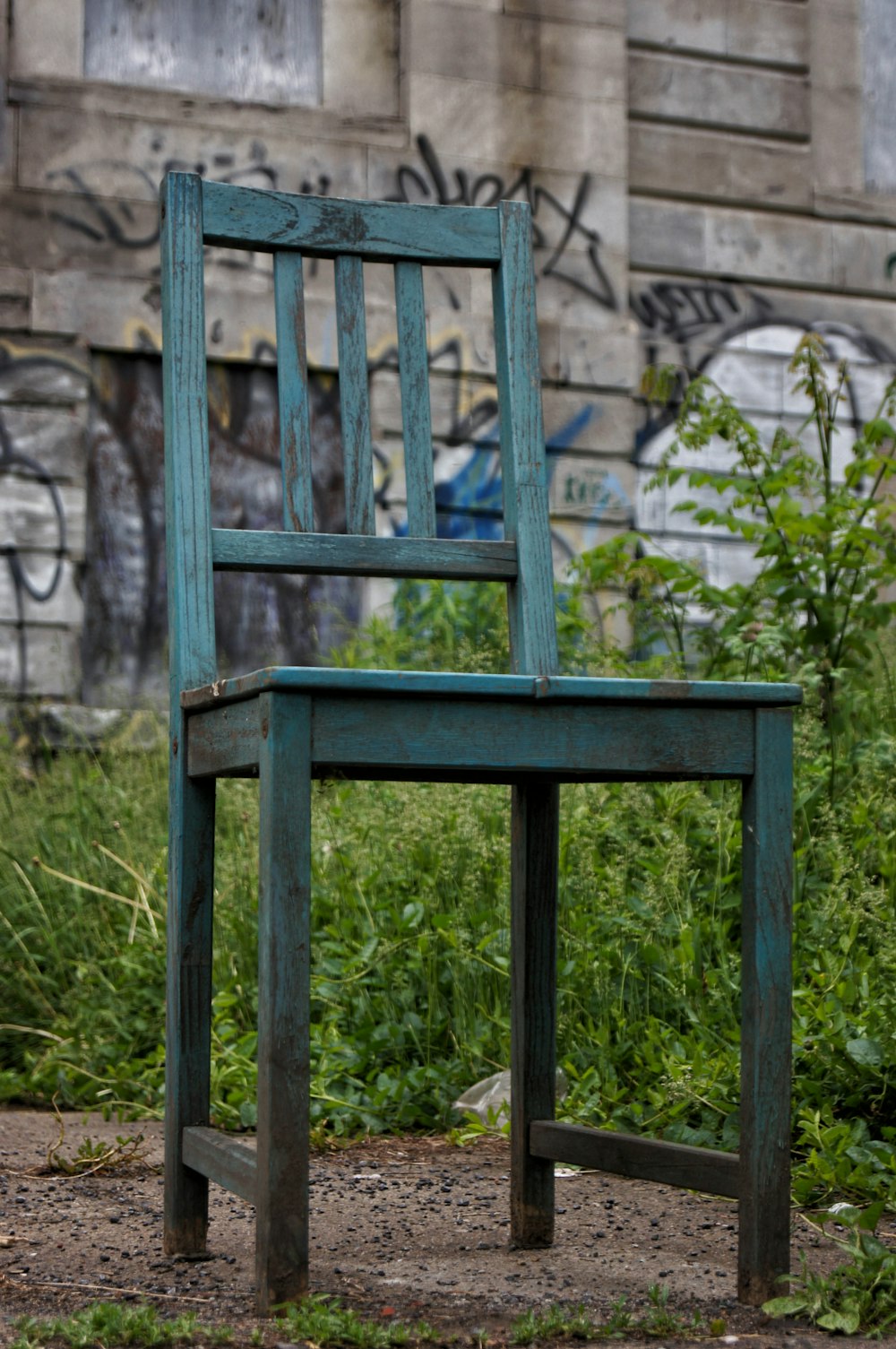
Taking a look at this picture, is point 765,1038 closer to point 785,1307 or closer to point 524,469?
point 785,1307

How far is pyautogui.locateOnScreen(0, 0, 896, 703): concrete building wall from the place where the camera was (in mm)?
6363

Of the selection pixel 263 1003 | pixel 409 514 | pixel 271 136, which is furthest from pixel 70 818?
pixel 271 136

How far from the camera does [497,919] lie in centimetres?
319

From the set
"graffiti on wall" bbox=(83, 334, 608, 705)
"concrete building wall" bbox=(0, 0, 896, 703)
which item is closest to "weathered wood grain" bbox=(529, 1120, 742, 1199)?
"graffiti on wall" bbox=(83, 334, 608, 705)

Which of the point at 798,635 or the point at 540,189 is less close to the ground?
the point at 540,189

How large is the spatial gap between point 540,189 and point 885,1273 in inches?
239

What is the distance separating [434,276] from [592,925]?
4429mm

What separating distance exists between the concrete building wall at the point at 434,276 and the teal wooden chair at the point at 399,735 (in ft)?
14.2

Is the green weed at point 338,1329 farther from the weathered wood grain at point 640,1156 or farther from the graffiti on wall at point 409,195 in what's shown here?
the graffiti on wall at point 409,195

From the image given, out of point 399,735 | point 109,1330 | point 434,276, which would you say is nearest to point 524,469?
point 399,735

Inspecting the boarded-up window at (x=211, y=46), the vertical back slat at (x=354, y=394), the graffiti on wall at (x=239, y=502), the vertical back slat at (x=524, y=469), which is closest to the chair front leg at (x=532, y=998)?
the vertical back slat at (x=524, y=469)

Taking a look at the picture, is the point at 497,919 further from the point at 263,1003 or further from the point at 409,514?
the point at 263,1003

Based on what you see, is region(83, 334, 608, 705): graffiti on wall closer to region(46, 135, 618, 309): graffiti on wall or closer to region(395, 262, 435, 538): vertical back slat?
region(46, 135, 618, 309): graffiti on wall

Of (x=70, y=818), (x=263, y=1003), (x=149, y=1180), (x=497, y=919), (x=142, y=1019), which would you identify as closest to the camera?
(x=263, y=1003)
